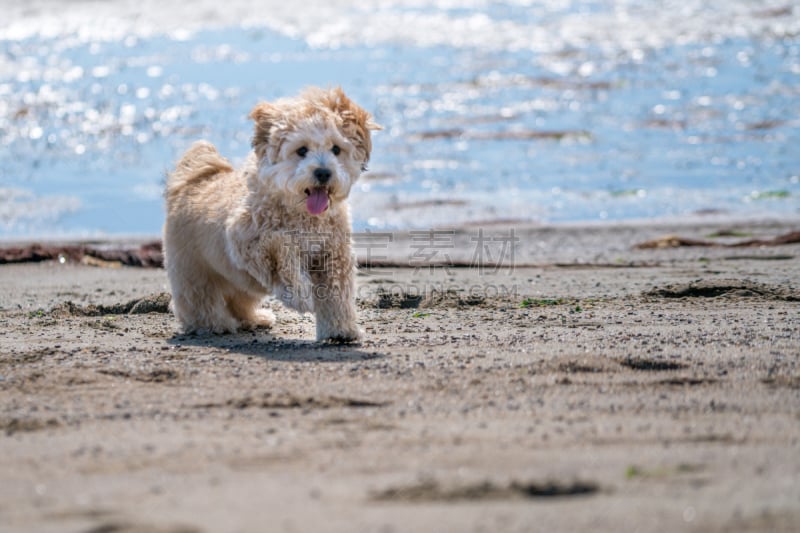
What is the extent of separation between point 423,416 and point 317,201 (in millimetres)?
2116

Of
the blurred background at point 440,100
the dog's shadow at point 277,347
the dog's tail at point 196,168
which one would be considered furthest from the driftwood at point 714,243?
the dog's shadow at point 277,347

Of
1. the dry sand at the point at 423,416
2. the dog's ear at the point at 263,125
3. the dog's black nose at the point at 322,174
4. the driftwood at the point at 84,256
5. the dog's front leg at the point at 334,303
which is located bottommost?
the dry sand at the point at 423,416

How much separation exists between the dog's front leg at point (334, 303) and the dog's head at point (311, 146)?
39 centimetres

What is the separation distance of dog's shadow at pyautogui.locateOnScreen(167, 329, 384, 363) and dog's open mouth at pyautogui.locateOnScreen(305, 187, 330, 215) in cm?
77

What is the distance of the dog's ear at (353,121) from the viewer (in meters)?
7.00

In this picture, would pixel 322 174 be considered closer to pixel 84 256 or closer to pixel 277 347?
pixel 277 347

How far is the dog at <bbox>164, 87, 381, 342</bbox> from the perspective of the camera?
22.3 ft


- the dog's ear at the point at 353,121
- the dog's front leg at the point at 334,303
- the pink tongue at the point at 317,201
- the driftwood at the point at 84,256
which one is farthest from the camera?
the driftwood at the point at 84,256

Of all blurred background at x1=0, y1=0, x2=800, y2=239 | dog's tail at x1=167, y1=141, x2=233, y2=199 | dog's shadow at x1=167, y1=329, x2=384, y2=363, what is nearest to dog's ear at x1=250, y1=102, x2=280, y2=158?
dog's tail at x1=167, y1=141, x2=233, y2=199

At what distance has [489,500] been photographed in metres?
3.86

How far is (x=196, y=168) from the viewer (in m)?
7.92

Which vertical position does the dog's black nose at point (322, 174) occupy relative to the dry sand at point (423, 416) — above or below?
above

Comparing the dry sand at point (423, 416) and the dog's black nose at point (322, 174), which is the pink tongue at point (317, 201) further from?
the dry sand at point (423, 416)

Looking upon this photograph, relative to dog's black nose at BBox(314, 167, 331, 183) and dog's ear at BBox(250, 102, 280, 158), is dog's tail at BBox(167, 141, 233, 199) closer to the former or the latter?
dog's ear at BBox(250, 102, 280, 158)
